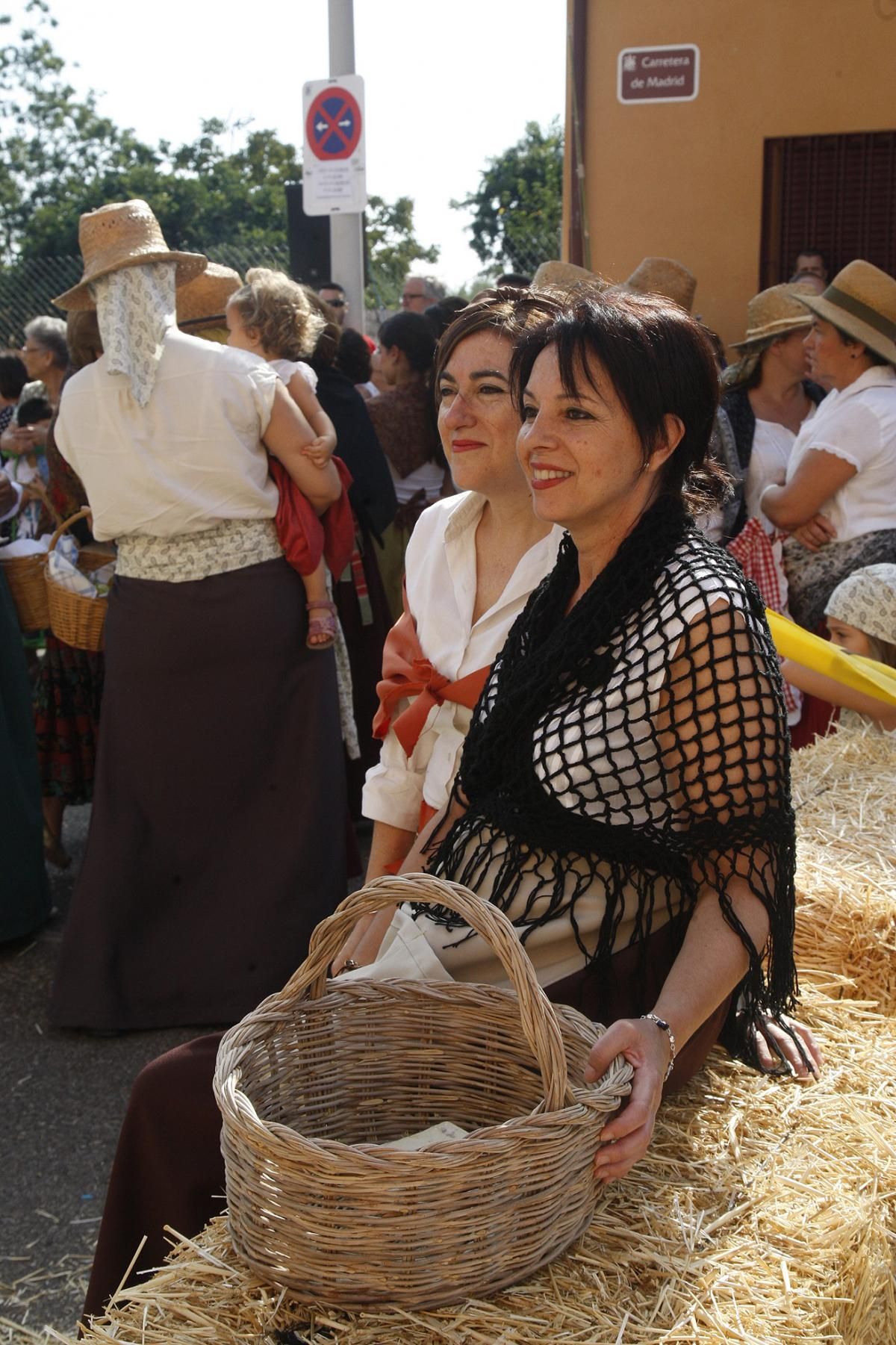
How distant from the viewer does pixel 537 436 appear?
2.03 meters

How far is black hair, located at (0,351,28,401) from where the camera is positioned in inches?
330

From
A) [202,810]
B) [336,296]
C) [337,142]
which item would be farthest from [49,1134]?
[336,296]

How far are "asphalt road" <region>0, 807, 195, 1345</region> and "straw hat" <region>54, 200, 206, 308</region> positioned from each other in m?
2.37

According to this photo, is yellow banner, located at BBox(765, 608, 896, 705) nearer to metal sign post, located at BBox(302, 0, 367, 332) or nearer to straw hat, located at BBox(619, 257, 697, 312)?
straw hat, located at BBox(619, 257, 697, 312)

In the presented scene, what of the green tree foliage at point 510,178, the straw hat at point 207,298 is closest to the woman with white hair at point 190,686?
the straw hat at point 207,298

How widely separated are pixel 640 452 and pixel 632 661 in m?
0.34

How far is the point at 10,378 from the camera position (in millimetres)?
8398

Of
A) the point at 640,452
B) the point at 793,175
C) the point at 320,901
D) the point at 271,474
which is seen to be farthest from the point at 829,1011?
the point at 793,175

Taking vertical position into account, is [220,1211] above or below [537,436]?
below

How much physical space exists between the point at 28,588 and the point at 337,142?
10.7 feet

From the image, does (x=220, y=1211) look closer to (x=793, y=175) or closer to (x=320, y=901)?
(x=320, y=901)

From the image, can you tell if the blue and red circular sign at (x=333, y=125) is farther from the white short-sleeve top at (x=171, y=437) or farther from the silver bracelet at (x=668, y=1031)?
the silver bracelet at (x=668, y=1031)

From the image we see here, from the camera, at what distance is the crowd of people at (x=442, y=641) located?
1.91 m

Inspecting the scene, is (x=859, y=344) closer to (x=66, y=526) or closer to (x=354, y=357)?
(x=354, y=357)
